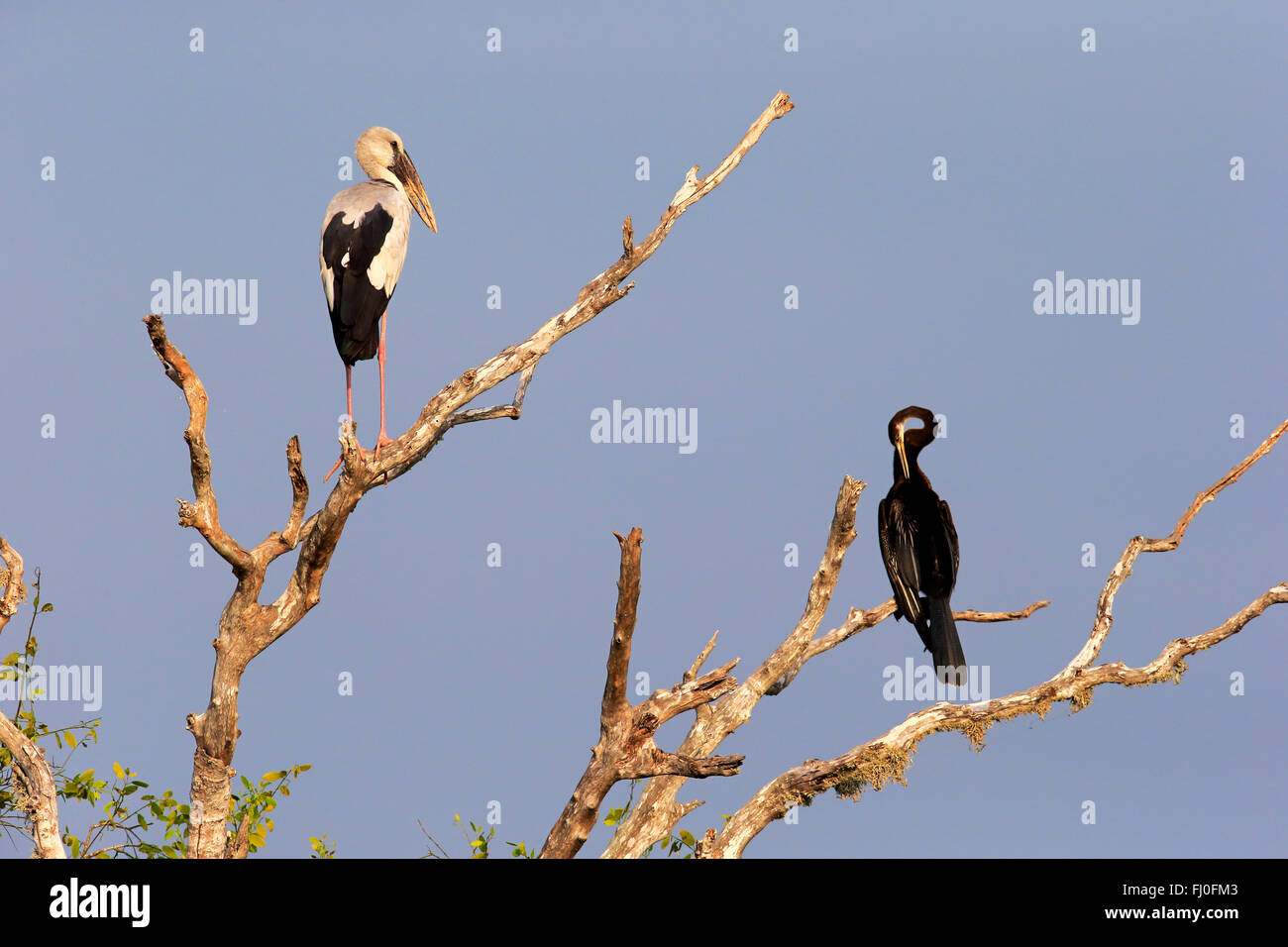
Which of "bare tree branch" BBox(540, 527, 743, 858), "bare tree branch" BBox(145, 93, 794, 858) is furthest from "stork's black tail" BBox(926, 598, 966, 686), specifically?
"bare tree branch" BBox(145, 93, 794, 858)

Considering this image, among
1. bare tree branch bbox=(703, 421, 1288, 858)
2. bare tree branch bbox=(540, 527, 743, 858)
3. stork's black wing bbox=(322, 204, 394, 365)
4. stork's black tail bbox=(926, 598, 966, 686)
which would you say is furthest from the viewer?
stork's black wing bbox=(322, 204, 394, 365)

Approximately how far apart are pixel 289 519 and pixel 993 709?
3.84m

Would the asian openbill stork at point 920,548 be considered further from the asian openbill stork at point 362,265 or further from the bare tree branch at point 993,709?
the asian openbill stork at point 362,265

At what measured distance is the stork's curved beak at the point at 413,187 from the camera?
32.0 feet

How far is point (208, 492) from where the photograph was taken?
6.89 meters

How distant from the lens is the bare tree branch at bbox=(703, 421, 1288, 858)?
649cm

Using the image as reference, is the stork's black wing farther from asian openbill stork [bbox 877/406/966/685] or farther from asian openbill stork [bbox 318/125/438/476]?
asian openbill stork [bbox 877/406/966/685]

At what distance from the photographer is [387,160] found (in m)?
9.89

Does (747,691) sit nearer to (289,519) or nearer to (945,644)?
(945,644)

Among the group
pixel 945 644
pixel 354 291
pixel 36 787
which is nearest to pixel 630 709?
pixel 945 644

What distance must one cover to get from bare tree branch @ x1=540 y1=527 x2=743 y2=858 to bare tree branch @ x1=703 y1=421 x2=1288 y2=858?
65 cm
